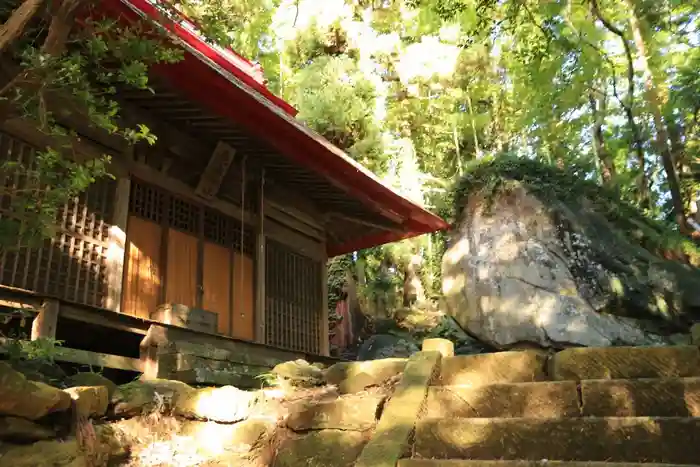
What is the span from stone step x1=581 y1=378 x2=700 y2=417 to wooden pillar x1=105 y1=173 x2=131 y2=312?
5.23 metres

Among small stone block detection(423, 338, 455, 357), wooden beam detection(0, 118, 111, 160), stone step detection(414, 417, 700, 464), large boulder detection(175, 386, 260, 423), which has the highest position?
wooden beam detection(0, 118, 111, 160)

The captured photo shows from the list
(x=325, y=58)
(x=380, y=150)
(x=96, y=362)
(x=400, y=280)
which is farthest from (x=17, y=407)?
(x=400, y=280)

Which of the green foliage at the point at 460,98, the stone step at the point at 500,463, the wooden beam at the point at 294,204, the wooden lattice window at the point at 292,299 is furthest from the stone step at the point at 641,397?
the green foliage at the point at 460,98

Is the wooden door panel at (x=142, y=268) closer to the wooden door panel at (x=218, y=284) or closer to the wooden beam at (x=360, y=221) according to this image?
the wooden door panel at (x=218, y=284)

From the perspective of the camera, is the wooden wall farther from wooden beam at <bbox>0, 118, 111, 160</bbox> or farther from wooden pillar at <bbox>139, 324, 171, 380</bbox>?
wooden beam at <bbox>0, 118, 111, 160</bbox>

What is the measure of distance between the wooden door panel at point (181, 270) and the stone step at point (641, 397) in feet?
18.4

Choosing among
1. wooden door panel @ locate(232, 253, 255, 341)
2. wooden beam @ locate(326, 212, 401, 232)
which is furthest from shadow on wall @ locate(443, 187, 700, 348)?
wooden door panel @ locate(232, 253, 255, 341)

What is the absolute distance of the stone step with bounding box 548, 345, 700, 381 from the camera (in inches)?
137

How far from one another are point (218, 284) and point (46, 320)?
3285 millimetres

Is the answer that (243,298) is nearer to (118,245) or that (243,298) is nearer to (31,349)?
(118,245)

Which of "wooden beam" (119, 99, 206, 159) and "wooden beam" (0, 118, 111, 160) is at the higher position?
"wooden beam" (119, 99, 206, 159)

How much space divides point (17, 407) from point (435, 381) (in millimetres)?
2591

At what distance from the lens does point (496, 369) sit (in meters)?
3.90

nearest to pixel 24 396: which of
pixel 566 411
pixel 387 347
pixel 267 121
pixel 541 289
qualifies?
pixel 566 411
